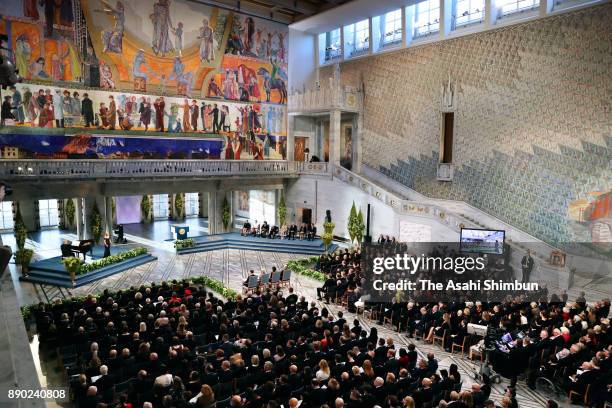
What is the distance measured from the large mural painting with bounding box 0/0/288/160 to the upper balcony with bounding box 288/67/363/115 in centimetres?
137

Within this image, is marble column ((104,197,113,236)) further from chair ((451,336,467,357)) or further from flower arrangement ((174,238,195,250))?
chair ((451,336,467,357))

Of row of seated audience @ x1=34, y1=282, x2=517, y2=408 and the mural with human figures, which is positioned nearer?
row of seated audience @ x1=34, y1=282, x2=517, y2=408

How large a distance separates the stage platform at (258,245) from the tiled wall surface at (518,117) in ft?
21.0

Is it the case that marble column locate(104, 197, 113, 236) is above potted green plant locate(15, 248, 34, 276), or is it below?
above

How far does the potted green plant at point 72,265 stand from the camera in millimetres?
16125

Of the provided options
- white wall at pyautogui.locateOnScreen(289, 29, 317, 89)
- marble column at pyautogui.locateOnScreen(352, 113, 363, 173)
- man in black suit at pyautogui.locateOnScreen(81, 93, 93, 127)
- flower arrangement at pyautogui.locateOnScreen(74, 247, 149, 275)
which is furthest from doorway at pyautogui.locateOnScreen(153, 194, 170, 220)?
marble column at pyautogui.locateOnScreen(352, 113, 363, 173)

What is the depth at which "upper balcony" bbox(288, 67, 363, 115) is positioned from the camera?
2553 cm

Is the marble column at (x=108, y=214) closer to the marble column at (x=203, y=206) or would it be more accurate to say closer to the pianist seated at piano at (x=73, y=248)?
the pianist seated at piano at (x=73, y=248)

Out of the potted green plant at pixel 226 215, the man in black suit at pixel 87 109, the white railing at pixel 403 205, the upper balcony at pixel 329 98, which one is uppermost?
the upper balcony at pixel 329 98

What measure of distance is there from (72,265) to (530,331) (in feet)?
49.9

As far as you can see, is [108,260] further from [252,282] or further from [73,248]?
[252,282]

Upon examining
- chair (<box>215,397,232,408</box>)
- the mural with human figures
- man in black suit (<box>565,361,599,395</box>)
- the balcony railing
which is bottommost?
man in black suit (<box>565,361,599,395</box>)

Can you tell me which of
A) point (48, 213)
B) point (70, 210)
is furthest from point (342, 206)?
point (48, 213)

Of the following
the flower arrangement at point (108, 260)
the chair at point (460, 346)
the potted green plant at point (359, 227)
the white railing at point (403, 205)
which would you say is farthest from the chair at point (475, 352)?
the flower arrangement at point (108, 260)
